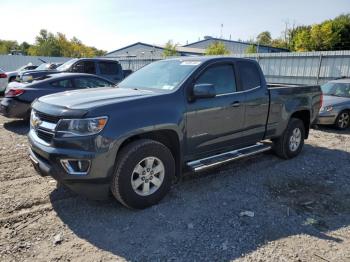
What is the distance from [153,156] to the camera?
12.5 feet

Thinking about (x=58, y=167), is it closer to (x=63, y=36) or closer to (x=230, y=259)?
(x=230, y=259)

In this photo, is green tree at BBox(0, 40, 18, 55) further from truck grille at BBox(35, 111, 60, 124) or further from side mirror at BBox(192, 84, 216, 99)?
side mirror at BBox(192, 84, 216, 99)

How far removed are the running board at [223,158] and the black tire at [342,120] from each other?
4.87 meters

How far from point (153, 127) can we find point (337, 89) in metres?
8.51

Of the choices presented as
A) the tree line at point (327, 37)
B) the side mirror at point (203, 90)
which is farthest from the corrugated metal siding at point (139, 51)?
the side mirror at point (203, 90)

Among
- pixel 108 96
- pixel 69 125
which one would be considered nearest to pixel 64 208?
pixel 69 125

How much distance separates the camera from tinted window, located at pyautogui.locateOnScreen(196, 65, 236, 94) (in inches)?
178

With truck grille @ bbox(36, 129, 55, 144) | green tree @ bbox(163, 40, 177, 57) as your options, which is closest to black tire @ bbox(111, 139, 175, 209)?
truck grille @ bbox(36, 129, 55, 144)

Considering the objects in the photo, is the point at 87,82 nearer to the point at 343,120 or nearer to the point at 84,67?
the point at 84,67

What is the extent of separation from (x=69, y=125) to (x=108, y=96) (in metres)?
0.70

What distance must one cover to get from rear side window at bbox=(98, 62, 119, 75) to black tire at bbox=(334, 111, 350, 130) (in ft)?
27.0

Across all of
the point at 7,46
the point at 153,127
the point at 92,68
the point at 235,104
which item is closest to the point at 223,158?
the point at 235,104

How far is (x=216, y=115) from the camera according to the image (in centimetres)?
448

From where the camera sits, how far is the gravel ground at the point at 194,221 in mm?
3119
